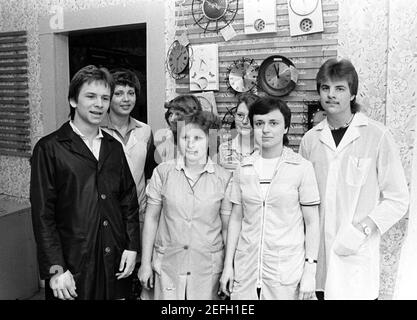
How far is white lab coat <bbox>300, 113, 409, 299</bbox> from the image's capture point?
195 cm

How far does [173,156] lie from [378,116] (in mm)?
1128

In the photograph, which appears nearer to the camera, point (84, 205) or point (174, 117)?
point (84, 205)

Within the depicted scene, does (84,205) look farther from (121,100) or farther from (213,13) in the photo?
(213,13)

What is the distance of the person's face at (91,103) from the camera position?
191 centimetres

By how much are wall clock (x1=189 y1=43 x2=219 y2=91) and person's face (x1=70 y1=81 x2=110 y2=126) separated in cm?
105

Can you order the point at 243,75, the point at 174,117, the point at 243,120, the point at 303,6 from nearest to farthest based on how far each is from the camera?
1. the point at 174,117
2. the point at 243,120
3. the point at 303,6
4. the point at 243,75

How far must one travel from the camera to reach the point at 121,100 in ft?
7.98

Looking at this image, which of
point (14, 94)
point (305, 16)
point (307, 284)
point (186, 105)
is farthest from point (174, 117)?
point (14, 94)

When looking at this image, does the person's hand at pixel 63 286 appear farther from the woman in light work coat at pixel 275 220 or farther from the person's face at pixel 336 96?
the person's face at pixel 336 96

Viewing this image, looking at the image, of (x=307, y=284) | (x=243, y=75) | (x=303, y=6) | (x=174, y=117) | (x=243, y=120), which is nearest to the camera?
(x=307, y=284)

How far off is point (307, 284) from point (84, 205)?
96 cm
